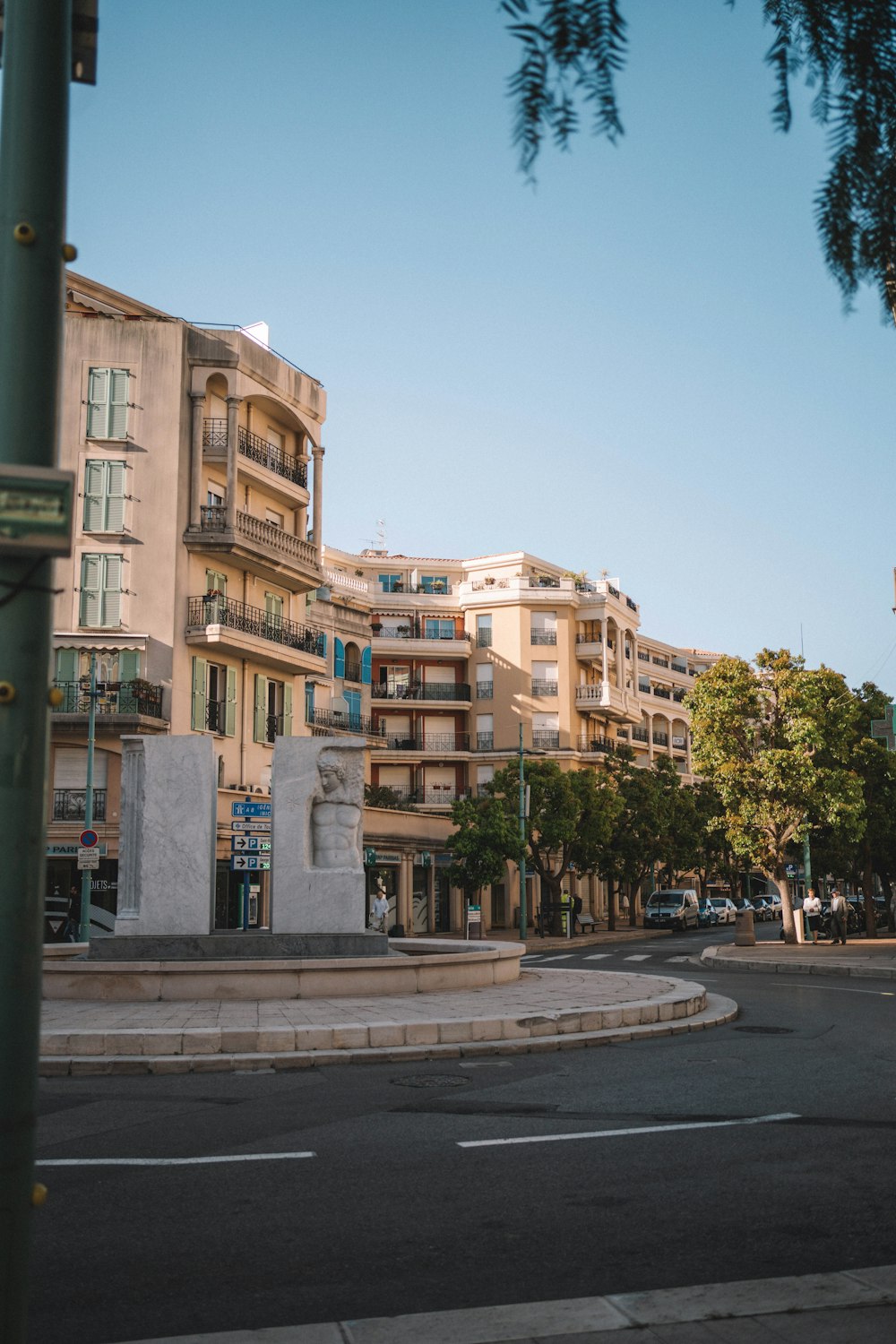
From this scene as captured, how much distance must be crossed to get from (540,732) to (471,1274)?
194 ft

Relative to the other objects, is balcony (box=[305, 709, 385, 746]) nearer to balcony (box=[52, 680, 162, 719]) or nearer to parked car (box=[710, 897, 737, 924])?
balcony (box=[52, 680, 162, 719])

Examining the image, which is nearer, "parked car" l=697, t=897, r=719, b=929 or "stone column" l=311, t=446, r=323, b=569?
"stone column" l=311, t=446, r=323, b=569

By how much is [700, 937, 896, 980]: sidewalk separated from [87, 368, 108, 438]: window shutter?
74.9ft

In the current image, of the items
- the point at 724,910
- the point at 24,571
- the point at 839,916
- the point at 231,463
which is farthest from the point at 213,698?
the point at 24,571

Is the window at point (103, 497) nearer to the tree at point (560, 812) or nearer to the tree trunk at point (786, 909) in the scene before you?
the tree at point (560, 812)

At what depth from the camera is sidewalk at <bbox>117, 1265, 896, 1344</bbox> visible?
3992 mm

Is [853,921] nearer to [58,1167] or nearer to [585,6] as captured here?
[58,1167]

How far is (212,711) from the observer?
3828cm

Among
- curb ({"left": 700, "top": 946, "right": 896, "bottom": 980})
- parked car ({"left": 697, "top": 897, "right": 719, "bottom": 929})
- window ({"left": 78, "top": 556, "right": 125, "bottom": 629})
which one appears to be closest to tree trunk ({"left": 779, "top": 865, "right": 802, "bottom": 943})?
curb ({"left": 700, "top": 946, "right": 896, "bottom": 980})

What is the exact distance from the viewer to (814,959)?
27.5m

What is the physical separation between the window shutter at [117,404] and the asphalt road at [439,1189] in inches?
1160

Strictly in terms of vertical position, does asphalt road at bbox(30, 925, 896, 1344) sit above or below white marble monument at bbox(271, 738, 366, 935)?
below

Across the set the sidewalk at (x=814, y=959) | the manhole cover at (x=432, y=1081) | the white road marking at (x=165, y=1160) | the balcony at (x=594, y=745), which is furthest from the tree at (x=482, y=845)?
the white road marking at (x=165, y=1160)

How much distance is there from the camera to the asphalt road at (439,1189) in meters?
4.66
